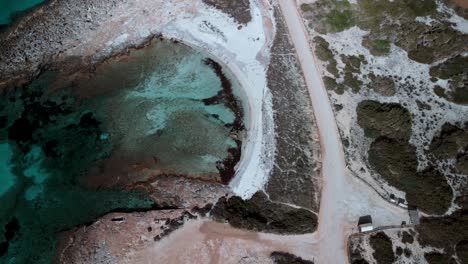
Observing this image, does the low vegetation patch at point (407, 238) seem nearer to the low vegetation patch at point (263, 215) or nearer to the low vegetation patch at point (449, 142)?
the low vegetation patch at point (263, 215)

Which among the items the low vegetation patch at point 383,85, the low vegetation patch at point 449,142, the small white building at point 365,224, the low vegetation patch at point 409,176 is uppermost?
the low vegetation patch at point 383,85

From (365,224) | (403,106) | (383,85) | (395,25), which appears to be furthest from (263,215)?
(395,25)

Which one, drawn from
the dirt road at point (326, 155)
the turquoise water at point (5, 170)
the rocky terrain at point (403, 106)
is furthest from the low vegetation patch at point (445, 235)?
the turquoise water at point (5, 170)

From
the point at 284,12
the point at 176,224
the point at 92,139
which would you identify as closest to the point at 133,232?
the point at 176,224

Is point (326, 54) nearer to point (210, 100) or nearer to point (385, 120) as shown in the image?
point (385, 120)

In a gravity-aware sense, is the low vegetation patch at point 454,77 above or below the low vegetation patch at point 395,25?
below

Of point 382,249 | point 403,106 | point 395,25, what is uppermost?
point 395,25
